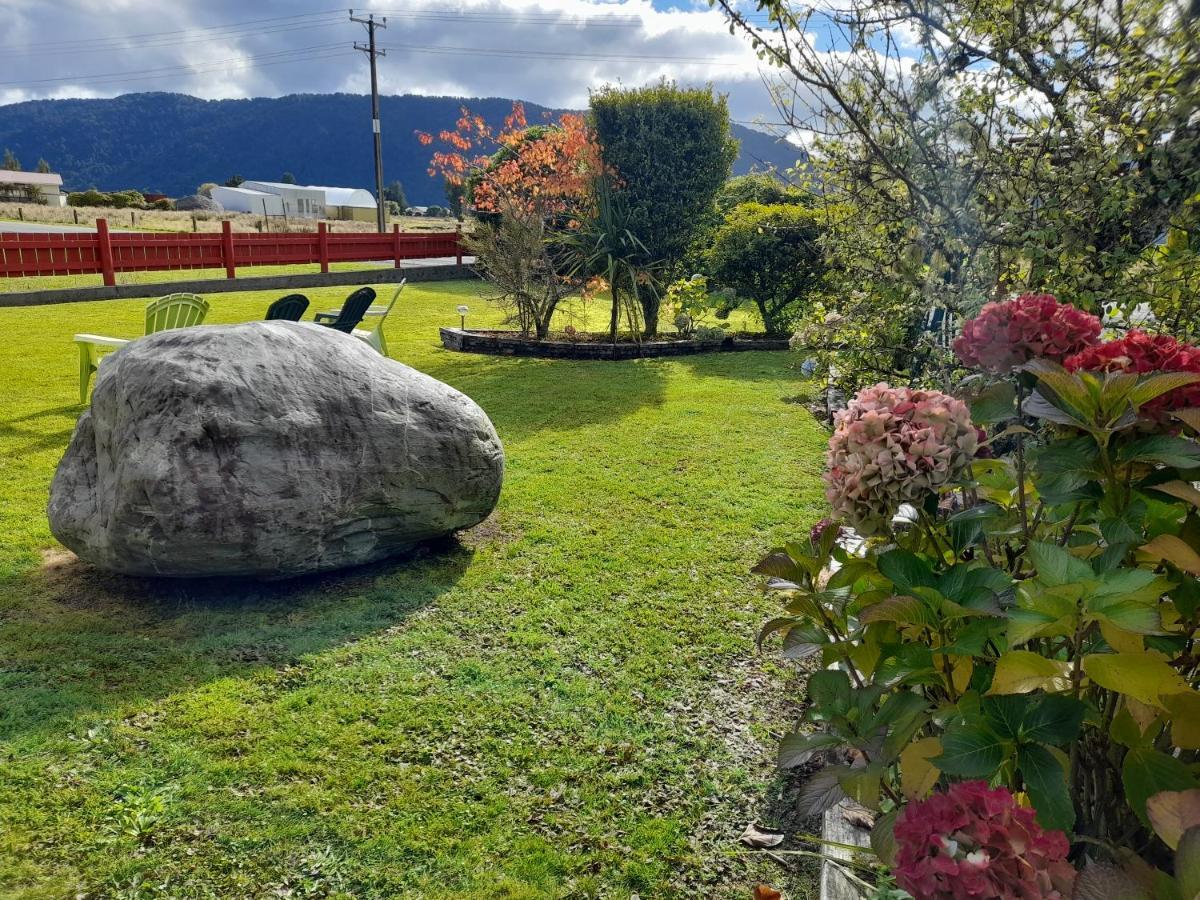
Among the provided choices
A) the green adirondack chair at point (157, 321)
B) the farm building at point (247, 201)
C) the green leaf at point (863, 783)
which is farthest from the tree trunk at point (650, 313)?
the farm building at point (247, 201)

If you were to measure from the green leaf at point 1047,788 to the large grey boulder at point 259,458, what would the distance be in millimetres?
3195

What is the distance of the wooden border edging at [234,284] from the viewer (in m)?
13.2

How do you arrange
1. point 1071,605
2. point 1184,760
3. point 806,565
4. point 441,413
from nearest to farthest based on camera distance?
point 1071,605 < point 1184,760 < point 806,565 < point 441,413

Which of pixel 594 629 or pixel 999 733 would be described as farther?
pixel 594 629

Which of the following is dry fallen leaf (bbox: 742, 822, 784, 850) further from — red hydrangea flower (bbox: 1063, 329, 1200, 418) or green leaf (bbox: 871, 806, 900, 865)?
red hydrangea flower (bbox: 1063, 329, 1200, 418)

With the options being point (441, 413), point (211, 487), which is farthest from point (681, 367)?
point (211, 487)

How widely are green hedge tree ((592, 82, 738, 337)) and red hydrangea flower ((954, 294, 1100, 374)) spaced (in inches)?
422

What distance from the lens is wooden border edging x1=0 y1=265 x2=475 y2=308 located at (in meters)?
13.2

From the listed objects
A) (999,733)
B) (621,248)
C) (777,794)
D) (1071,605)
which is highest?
(621,248)

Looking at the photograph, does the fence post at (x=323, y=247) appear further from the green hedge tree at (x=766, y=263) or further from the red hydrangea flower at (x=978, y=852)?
the red hydrangea flower at (x=978, y=852)

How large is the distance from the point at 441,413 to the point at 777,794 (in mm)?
2502

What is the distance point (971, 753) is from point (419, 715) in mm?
2145

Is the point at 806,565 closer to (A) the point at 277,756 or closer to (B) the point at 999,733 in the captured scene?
(B) the point at 999,733

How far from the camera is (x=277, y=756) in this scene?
2.59 meters
